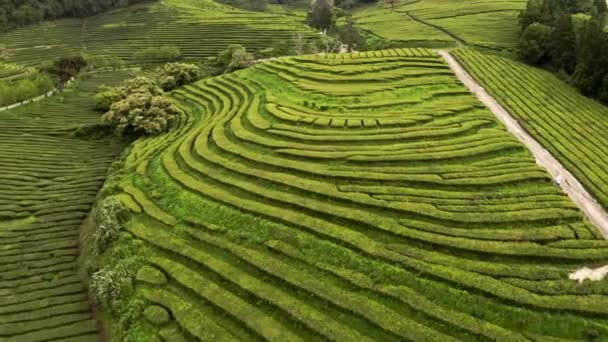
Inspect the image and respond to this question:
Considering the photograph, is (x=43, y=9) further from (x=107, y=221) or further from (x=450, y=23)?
(x=107, y=221)

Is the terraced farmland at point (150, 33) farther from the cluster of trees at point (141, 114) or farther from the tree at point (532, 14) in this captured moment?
the cluster of trees at point (141, 114)

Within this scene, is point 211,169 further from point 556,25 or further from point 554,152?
point 556,25

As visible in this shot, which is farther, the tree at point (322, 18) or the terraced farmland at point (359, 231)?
the tree at point (322, 18)

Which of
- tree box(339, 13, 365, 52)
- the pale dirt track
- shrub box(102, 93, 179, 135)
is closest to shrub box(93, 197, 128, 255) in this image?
shrub box(102, 93, 179, 135)

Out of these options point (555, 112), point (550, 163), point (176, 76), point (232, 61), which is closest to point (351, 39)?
point (232, 61)

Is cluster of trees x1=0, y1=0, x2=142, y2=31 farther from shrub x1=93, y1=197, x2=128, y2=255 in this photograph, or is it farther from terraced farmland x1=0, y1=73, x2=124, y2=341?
shrub x1=93, y1=197, x2=128, y2=255

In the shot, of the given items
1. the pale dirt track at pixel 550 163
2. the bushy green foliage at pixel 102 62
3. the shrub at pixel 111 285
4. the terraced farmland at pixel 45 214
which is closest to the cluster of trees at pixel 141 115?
the terraced farmland at pixel 45 214

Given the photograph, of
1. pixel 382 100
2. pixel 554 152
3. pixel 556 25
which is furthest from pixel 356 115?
pixel 556 25
